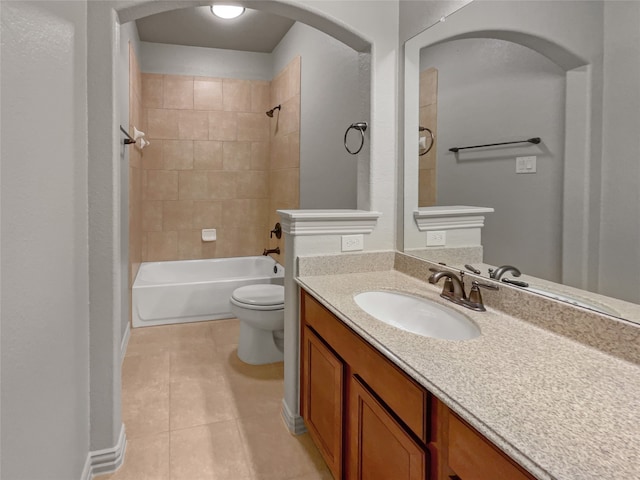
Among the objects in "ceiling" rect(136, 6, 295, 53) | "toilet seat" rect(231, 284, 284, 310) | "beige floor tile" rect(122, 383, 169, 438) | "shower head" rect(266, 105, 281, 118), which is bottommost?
"beige floor tile" rect(122, 383, 169, 438)

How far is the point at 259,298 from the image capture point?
9.59 ft

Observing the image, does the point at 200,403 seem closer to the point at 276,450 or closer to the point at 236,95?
the point at 276,450

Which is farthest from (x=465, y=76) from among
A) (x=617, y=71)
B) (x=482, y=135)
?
(x=617, y=71)

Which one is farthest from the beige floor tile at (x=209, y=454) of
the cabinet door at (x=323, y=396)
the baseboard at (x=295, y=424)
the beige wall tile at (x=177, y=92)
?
the beige wall tile at (x=177, y=92)

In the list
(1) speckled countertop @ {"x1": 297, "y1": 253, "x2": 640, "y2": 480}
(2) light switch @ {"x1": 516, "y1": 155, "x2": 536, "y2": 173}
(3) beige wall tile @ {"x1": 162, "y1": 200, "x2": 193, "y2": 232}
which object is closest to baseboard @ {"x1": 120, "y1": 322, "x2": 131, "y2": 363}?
A: (3) beige wall tile @ {"x1": 162, "y1": 200, "x2": 193, "y2": 232}

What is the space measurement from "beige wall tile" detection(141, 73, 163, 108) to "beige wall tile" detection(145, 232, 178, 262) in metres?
1.36

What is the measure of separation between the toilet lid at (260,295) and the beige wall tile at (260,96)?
2357mm

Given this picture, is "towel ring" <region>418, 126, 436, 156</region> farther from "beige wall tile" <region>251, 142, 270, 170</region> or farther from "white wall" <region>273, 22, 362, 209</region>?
"beige wall tile" <region>251, 142, 270, 170</region>

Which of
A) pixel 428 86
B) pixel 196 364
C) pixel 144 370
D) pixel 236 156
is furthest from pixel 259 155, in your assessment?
pixel 428 86

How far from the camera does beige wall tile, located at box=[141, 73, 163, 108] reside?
14.0 ft

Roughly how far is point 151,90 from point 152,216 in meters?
1.31

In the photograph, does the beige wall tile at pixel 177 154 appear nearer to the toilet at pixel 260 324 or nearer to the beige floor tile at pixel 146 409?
the toilet at pixel 260 324

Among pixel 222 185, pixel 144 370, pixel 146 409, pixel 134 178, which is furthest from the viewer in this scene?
pixel 222 185

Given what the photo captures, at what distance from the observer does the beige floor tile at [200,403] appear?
2211 millimetres
